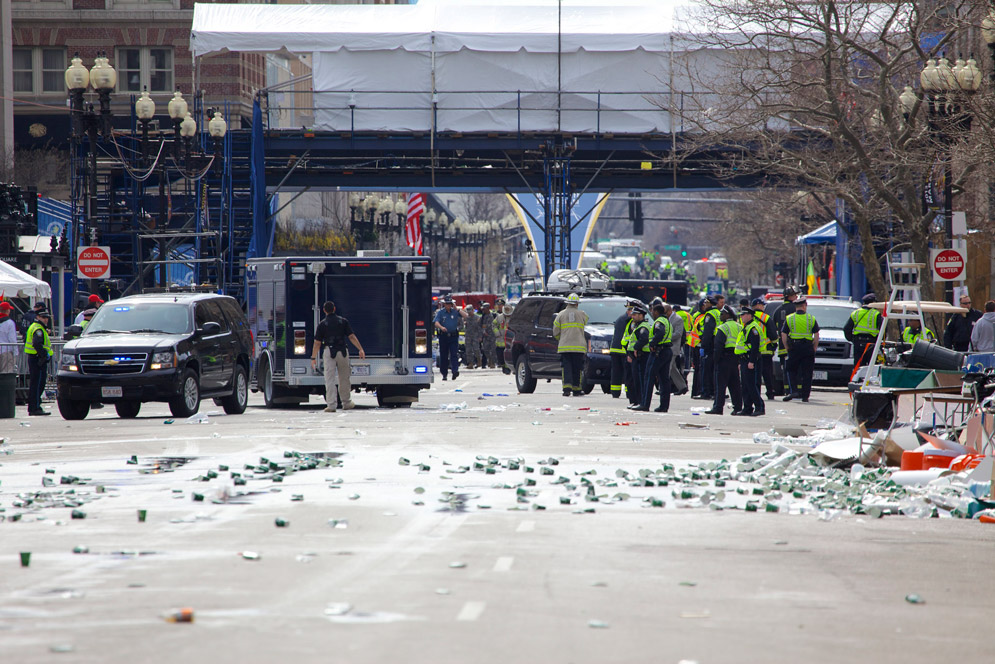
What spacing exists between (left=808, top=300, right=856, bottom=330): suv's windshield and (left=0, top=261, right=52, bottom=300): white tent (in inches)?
632

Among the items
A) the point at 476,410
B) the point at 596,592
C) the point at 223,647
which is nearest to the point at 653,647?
the point at 596,592

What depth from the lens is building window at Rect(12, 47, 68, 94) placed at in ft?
192

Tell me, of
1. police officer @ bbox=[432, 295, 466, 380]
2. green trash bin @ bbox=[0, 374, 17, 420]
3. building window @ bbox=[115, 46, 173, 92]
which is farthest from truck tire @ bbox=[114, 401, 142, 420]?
building window @ bbox=[115, 46, 173, 92]

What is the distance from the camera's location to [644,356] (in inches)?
883

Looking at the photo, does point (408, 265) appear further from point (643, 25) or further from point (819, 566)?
point (643, 25)

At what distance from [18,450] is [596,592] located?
10.5 m

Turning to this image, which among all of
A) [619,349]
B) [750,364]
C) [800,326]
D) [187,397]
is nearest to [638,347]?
[750,364]

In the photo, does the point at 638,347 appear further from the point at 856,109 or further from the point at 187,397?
the point at 856,109

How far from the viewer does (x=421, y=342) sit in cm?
2358

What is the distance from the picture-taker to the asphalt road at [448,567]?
258 inches

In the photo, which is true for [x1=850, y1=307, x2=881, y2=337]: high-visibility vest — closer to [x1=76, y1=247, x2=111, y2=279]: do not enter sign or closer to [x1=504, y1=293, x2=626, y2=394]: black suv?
[x1=504, y1=293, x2=626, y2=394]: black suv

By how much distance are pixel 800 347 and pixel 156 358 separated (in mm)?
11376

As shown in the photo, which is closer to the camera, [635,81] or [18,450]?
[18,450]

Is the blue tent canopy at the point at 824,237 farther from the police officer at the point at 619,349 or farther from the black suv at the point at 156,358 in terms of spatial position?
the black suv at the point at 156,358
